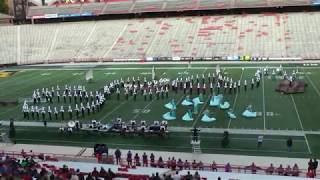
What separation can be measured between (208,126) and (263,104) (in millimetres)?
4447

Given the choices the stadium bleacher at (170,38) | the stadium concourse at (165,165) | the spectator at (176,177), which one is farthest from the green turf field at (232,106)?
the stadium bleacher at (170,38)

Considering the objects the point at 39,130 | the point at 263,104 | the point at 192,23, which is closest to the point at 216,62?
the point at 192,23

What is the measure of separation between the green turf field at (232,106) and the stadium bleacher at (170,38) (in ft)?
20.6

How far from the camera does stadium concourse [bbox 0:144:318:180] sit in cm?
1372

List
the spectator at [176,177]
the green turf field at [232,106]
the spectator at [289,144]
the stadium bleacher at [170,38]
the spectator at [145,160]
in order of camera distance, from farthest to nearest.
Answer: the stadium bleacher at [170,38]
the green turf field at [232,106]
the spectator at [289,144]
the spectator at [145,160]
the spectator at [176,177]

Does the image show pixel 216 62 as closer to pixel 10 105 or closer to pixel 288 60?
pixel 288 60

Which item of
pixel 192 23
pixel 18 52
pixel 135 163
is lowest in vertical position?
pixel 135 163

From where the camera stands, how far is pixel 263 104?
928 inches

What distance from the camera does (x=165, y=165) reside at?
48.6 feet

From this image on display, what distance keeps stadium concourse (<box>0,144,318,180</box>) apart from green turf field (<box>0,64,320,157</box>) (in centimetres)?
94

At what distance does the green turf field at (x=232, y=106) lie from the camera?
1838cm

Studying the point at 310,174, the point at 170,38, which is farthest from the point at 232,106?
the point at 170,38

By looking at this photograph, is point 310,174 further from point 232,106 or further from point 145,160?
point 232,106

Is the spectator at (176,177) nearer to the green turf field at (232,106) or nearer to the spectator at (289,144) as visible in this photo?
the green turf field at (232,106)
